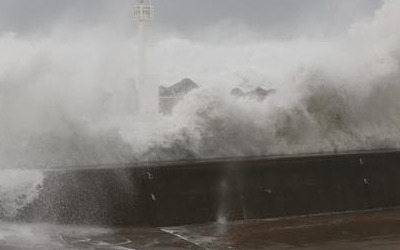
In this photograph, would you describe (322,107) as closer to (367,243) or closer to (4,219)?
(367,243)

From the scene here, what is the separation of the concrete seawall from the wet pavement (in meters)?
0.19

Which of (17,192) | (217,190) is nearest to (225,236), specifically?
(217,190)

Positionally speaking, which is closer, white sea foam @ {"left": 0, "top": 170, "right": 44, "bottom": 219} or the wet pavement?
the wet pavement

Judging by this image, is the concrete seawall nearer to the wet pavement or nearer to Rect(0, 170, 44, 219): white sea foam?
Rect(0, 170, 44, 219): white sea foam

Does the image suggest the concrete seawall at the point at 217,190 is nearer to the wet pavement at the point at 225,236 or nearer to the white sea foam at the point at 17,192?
the white sea foam at the point at 17,192

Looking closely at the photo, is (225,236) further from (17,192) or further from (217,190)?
(17,192)

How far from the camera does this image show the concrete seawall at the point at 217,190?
680 centimetres

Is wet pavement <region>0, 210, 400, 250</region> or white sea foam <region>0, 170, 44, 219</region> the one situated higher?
white sea foam <region>0, 170, 44, 219</region>

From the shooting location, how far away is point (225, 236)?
6418 mm

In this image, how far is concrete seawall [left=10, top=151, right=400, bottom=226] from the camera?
22.3 ft

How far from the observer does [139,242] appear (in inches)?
238

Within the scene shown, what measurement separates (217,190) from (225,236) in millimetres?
954

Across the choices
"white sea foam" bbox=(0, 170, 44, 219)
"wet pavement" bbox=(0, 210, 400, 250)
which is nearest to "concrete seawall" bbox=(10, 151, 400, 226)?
"white sea foam" bbox=(0, 170, 44, 219)

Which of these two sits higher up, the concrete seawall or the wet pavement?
the concrete seawall
